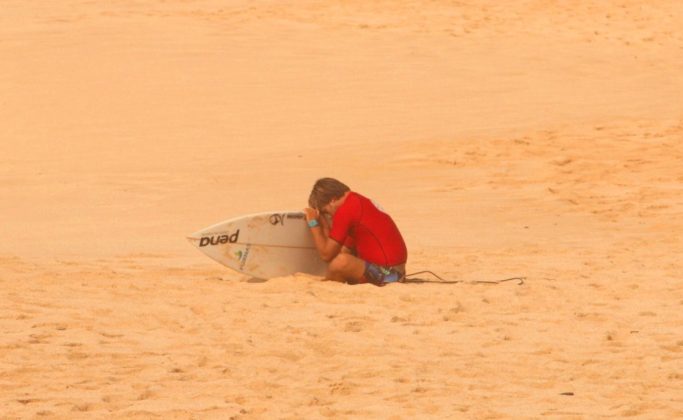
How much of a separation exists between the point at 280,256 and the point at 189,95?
11932 mm

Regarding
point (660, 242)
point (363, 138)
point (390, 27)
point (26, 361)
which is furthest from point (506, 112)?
point (26, 361)

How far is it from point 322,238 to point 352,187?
234 inches

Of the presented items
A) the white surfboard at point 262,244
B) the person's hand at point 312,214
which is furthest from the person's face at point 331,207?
the white surfboard at point 262,244

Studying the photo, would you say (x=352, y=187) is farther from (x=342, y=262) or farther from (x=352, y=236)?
(x=342, y=262)

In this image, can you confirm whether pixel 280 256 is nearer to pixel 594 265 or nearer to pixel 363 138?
pixel 594 265

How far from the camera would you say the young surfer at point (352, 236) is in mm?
9391

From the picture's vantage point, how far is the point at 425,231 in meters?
13.1

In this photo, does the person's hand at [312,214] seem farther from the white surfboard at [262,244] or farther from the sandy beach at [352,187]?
the sandy beach at [352,187]

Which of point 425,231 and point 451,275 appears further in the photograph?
point 425,231

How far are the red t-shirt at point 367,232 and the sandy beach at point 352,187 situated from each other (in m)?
0.23

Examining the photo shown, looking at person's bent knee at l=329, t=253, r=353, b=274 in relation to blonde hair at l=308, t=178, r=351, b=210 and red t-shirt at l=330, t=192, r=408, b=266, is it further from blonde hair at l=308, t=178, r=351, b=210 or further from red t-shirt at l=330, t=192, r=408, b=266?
blonde hair at l=308, t=178, r=351, b=210

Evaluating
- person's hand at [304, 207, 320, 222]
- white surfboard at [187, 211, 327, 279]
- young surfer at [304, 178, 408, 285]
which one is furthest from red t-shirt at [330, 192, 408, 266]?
white surfboard at [187, 211, 327, 279]

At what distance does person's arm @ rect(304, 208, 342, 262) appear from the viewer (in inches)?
372

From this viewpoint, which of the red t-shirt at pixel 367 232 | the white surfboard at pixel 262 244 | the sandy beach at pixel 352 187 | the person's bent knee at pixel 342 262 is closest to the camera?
the sandy beach at pixel 352 187
